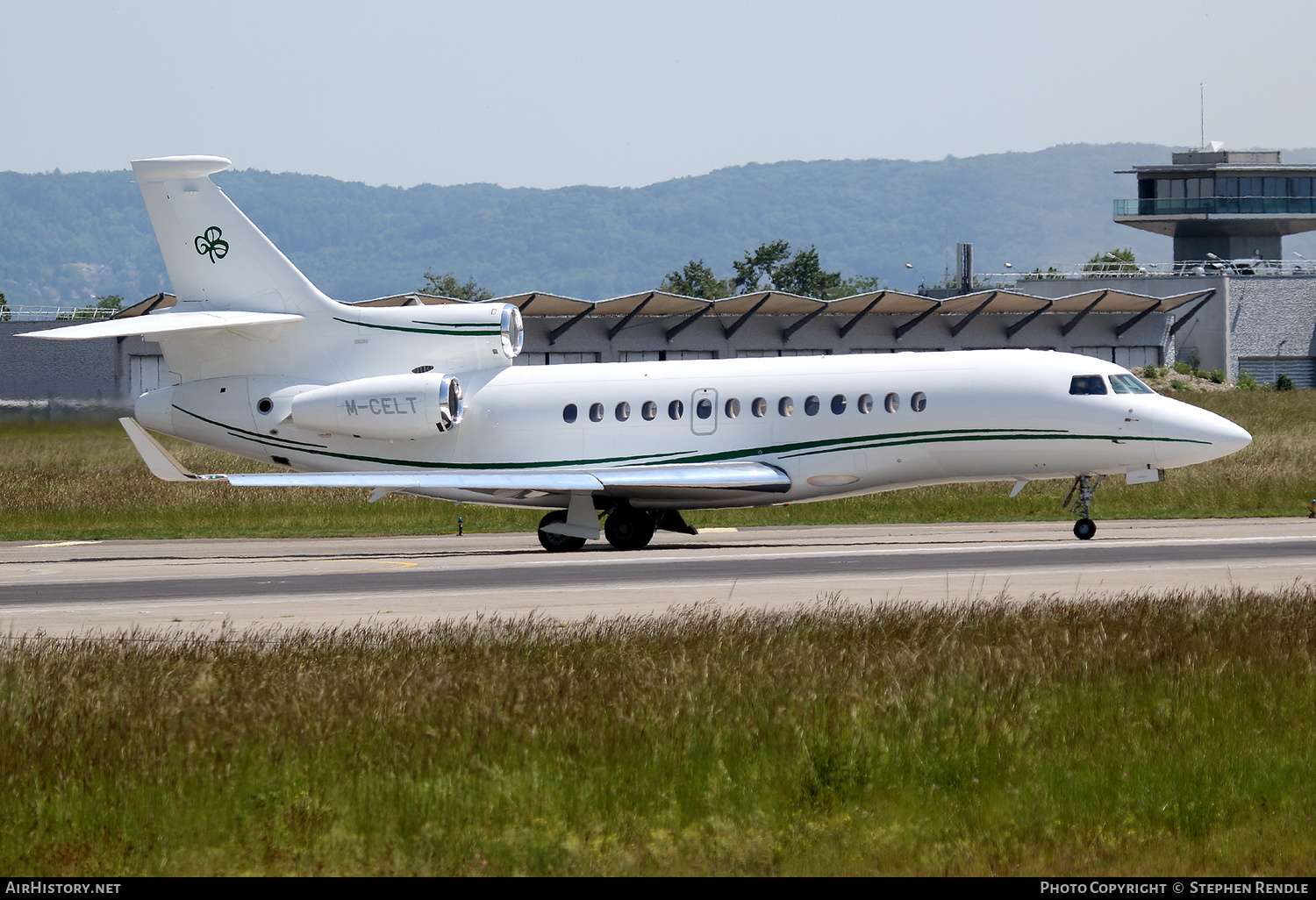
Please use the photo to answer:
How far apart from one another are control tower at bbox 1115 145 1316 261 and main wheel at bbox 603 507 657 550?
100493 mm

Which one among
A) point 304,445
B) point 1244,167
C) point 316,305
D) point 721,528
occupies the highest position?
point 1244,167

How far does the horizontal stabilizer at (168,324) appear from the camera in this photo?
26312 millimetres

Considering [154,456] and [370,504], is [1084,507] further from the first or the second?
[370,504]

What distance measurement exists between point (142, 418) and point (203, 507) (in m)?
9.85

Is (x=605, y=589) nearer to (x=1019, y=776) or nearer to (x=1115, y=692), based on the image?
(x=1115, y=692)

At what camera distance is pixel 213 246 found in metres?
29.2

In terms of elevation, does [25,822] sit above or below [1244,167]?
below

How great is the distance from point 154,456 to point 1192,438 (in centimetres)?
1874

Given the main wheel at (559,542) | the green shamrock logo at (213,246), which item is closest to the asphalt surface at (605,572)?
the main wheel at (559,542)

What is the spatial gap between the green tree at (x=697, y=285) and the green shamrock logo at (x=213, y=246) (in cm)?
15006

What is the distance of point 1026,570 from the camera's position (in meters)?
22.2

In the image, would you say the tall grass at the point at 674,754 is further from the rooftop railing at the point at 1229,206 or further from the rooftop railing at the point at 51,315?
the rooftop railing at the point at 1229,206

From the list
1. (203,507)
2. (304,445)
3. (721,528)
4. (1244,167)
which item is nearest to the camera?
(304,445)

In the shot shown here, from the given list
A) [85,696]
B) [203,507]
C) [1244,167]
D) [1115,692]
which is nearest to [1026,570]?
[1115,692]
